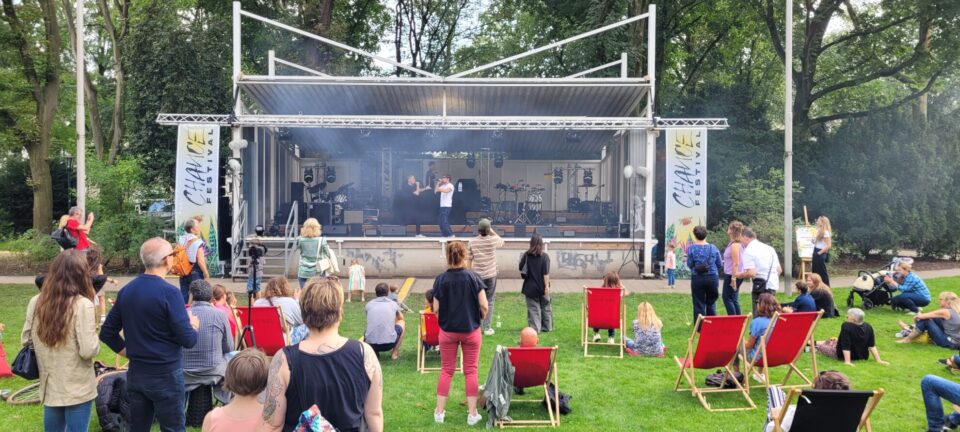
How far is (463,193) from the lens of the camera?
775 inches

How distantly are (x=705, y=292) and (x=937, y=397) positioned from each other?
3132mm

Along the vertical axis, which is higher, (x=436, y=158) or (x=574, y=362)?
(x=436, y=158)

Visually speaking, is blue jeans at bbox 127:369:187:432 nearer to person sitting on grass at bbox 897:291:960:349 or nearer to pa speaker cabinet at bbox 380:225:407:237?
person sitting on grass at bbox 897:291:960:349

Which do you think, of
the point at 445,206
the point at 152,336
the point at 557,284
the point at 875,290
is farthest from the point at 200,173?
the point at 875,290

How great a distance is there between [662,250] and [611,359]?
8408mm

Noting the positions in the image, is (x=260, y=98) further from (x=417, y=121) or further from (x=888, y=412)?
(x=888, y=412)

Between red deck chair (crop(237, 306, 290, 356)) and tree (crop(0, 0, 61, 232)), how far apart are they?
16.7m

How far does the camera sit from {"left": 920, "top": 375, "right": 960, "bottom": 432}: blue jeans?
16.7 feet

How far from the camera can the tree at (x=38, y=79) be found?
1947 centimetres

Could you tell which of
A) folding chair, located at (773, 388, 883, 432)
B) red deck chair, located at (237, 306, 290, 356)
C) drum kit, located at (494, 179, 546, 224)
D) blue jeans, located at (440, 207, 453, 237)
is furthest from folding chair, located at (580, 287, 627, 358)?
drum kit, located at (494, 179, 546, 224)

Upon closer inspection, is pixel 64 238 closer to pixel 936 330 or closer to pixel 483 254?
pixel 483 254

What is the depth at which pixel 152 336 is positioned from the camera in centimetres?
373

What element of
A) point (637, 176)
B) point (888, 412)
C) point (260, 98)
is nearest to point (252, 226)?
point (260, 98)

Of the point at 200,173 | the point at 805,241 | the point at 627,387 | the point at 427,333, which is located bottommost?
the point at 627,387
